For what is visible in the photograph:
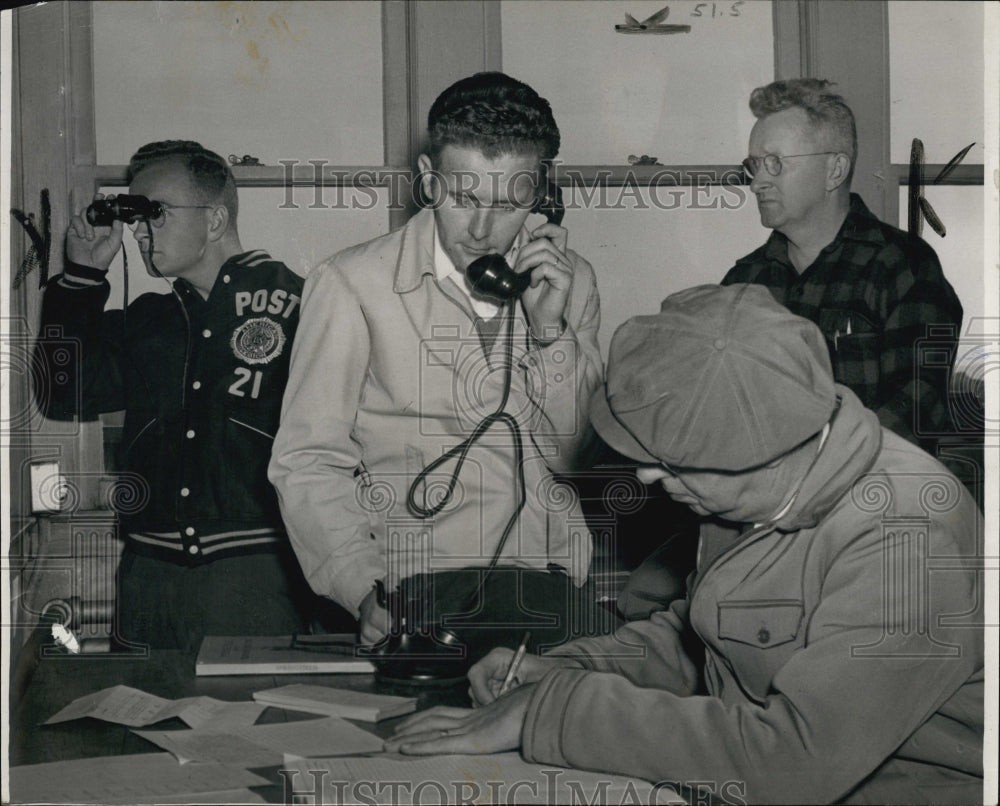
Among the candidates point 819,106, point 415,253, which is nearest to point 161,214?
point 415,253

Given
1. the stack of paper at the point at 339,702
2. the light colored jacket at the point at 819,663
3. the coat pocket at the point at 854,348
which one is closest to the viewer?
the light colored jacket at the point at 819,663

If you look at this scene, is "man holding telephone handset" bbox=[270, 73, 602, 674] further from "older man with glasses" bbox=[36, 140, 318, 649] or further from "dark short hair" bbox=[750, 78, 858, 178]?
"dark short hair" bbox=[750, 78, 858, 178]

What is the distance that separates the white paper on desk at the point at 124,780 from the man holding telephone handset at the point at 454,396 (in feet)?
1.65

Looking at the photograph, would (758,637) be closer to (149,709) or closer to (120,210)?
(149,709)

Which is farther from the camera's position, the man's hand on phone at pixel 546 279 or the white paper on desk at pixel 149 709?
the man's hand on phone at pixel 546 279

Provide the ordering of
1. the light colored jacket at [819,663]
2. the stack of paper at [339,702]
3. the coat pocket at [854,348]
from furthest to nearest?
the coat pocket at [854,348]
the stack of paper at [339,702]
the light colored jacket at [819,663]

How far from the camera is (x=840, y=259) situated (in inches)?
117

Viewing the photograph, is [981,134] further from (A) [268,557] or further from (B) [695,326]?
(A) [268,557]

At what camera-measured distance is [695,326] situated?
2.79m

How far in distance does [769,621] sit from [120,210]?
6.01ft

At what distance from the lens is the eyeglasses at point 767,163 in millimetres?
2975

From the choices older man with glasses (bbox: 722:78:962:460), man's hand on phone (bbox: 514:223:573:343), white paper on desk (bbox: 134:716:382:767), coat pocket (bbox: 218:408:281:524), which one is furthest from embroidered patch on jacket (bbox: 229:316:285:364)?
older man with glasses (bbox: 722:78:962:460)

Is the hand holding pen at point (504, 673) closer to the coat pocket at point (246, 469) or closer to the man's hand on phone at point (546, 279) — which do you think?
the coat pocket at point (246, 469)

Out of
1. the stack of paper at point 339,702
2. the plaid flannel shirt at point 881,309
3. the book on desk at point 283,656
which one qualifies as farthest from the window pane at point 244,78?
the stack of paper at point 339,702
